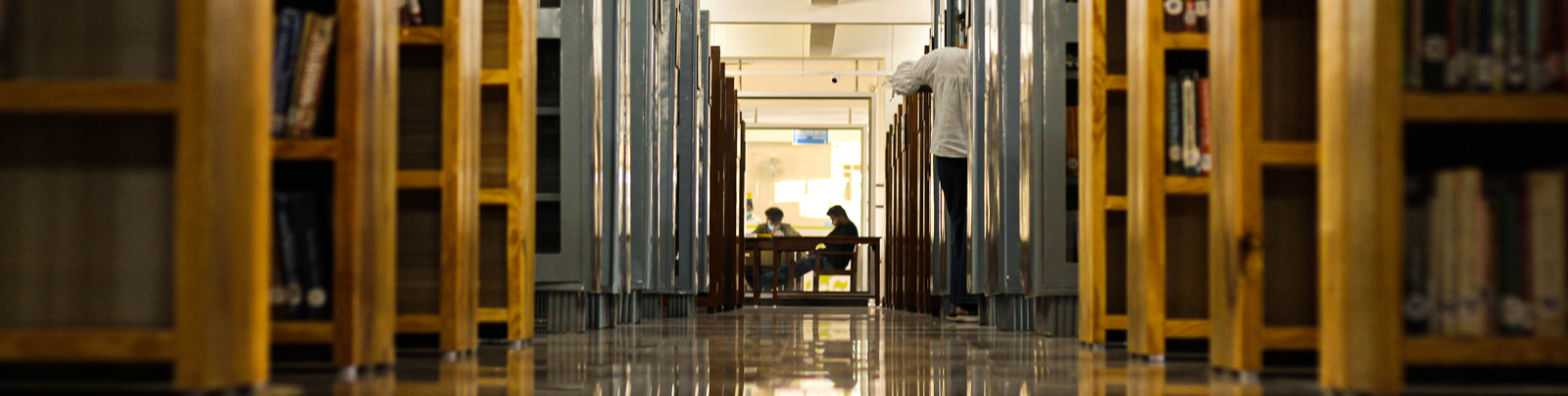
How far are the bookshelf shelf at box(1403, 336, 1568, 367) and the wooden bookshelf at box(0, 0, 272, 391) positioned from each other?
129 centimetres

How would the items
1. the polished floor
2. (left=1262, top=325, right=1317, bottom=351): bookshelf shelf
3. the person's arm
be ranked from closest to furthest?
1. the polished floor
2. (left=1262, top=325, right=1317, bottom=351): bookshelf shelf
3. the person's arm

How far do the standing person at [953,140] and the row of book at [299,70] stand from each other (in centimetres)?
404

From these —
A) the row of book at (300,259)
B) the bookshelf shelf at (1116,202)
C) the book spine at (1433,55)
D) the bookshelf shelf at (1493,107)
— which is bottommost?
the row of book at (300,259)

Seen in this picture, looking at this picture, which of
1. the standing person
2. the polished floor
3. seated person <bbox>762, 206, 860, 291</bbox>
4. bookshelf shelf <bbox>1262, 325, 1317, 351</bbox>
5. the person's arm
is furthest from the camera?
seated person <bbox>762, 206, 860, 291</bbox>

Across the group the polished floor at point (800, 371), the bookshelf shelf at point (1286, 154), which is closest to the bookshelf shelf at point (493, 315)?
the polished floor at point (800, 371)

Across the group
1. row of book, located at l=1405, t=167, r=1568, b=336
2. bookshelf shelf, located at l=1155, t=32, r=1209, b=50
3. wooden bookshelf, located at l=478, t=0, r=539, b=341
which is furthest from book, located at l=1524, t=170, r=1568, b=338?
wooden bookshelf, located at l=478, t=0, r=539, b=341

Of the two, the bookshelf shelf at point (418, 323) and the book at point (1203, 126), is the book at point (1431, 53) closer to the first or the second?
the book at point (1203, 126)

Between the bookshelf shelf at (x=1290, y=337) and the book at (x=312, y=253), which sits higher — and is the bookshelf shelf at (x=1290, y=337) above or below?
below

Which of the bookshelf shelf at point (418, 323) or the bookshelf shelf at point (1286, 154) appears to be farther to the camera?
the bookshelf shelf at point (418, 323)

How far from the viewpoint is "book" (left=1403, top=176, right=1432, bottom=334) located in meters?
1.52

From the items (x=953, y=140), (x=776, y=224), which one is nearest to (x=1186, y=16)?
(x=953, y=140)

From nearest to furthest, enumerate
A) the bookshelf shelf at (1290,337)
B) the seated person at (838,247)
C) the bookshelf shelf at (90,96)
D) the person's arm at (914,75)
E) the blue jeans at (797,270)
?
the bookshelf shelf at (90,96)
the bookshelf shelf at (1290,337)
the person's arm at (914,75)
the seated person at (838,247)
the blue jeans at (797,270)

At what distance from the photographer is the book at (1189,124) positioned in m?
2.64

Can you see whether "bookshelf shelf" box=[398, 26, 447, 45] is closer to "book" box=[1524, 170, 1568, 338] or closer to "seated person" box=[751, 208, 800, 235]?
"book" box=[1524, 170, 1568, 338]
